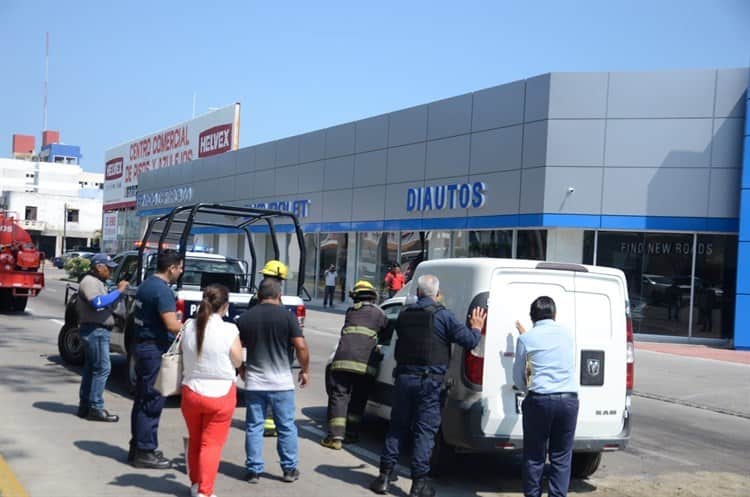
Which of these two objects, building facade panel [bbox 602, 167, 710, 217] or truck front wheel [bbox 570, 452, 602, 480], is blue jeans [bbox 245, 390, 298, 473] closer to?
truck front wheel [bbox 570, 452, 602, 480]

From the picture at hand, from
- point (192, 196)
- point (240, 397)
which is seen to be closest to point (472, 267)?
point (240, 397)

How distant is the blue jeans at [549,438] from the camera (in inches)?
232

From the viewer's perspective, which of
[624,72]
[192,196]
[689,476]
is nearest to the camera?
[689,476]

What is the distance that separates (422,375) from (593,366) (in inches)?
60.1

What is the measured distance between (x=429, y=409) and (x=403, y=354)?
19.3 inches

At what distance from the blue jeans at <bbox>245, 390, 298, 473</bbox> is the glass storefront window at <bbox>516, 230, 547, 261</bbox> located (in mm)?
17494

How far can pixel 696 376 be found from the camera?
15836 mm

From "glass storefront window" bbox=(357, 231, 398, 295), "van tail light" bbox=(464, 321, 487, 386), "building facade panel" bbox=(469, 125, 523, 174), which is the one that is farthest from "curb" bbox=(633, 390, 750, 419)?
"glass storefront window" bbox=(357, 231, 398, 295)

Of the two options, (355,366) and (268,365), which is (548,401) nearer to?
(268,365)

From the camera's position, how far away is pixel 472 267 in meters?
6.89

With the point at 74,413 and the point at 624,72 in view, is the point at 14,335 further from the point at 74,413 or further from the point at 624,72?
the point at 624,72

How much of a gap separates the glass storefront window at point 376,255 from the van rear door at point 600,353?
74.1 feet

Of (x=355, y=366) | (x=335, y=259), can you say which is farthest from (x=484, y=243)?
(x=355, y=366)

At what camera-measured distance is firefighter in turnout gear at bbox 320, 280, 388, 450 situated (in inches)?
321
